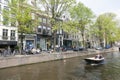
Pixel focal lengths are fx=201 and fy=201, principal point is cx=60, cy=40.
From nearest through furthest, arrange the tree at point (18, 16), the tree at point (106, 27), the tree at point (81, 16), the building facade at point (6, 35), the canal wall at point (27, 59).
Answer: the canal wall at point (27, 59), the tree at point (18, 16), the building facade at point (6, 35), the tree at point (81, 16), the tree at point (106, 27)

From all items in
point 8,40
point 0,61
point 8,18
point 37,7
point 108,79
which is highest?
point 37,7

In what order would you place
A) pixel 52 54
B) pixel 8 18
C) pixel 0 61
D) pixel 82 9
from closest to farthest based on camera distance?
pixel 0 61, pixel 8 18, pixel 52 54, pixel 82 9

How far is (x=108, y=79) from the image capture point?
82.4 ft

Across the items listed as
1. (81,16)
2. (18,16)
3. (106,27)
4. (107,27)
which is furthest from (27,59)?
(106,27)

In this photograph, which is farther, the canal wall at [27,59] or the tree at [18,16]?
the tree at [18,16]

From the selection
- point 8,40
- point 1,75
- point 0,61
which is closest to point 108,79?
point 1,75

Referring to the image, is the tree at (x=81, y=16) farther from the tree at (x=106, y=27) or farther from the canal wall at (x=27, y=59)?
the tree at (x=106, y=27)

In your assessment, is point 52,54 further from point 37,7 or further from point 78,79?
point 78,79

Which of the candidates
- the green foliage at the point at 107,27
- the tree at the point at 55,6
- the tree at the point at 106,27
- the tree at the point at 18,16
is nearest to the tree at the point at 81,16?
the tree at the point at 55,6

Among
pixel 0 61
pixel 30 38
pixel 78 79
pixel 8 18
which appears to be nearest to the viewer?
pixel 78 79

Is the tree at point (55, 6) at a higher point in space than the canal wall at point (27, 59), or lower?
higher

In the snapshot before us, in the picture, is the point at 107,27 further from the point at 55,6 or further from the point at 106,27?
the point at 55,6

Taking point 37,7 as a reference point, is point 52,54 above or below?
below

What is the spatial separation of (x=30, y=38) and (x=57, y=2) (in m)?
14.6
